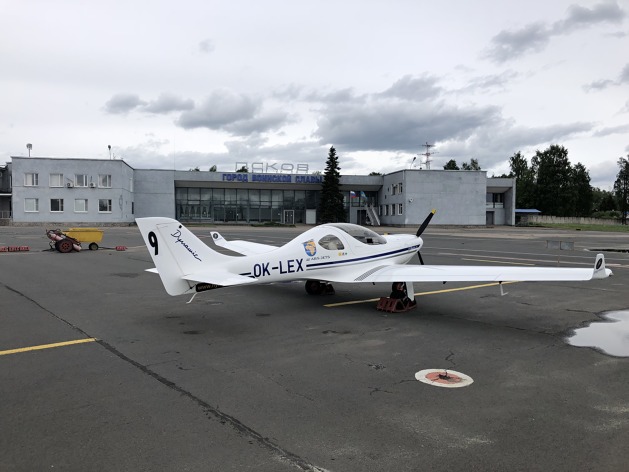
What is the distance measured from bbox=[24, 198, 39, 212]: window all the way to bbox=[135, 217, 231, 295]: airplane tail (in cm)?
6181

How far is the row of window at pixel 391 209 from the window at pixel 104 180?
1628 inches

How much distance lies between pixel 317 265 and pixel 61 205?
61.3 meters

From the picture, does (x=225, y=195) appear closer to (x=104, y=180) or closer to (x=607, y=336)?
(x=104, y=180)

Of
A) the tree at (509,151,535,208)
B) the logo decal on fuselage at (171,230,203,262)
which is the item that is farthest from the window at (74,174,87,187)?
the tree at (509,151,535,208)

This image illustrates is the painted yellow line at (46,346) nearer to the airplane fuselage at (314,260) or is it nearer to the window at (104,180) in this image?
the airplane fuselage at (314,260)

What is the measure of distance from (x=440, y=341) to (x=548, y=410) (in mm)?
2925

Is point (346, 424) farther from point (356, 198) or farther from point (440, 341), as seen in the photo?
point (356, 198)

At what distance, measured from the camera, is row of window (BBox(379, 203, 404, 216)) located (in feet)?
232

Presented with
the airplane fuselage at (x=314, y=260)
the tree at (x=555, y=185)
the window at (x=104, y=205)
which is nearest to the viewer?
the airplane fuselage at (x=314, y=260)

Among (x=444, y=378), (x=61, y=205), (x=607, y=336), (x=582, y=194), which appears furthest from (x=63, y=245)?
(x=582, y=194)

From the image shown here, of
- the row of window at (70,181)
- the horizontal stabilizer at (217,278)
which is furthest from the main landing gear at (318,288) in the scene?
the row of window at (70,181)

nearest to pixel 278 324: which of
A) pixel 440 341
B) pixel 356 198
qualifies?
pixel 440 341

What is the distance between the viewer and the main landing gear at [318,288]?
12422 mm

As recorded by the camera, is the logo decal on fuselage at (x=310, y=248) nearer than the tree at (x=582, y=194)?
Yes
